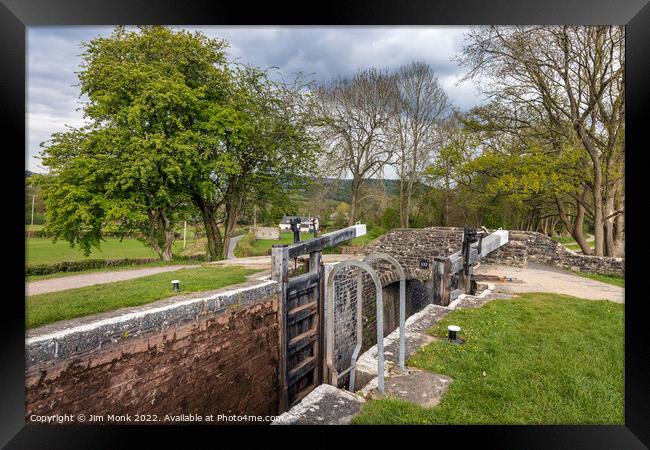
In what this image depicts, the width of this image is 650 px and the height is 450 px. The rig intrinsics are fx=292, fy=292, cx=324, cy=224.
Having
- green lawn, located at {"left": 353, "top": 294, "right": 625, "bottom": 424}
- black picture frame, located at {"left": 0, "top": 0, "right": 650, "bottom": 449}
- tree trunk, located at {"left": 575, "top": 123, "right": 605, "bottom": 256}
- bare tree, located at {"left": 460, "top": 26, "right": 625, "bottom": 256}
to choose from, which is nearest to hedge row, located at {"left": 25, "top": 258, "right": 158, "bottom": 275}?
black picture frame, located at {"left": 0, "top": 0, "right": 650, "bottom": 449}

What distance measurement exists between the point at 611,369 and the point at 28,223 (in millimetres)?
5042

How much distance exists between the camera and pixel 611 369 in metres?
2.44

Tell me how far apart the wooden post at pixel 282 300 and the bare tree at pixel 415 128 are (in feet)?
6.71

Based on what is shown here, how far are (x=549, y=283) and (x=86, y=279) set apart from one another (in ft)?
23.8

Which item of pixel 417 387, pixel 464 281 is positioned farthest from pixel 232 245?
pixel 464 281

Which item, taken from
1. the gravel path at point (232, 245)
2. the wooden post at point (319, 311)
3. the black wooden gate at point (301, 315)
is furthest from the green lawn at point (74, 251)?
the wooden post at point (319, 311)

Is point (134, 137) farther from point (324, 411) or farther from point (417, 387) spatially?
point (417, 387)

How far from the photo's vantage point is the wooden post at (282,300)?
3641 millimetres

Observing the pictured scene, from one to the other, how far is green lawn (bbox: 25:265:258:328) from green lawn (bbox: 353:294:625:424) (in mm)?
2245

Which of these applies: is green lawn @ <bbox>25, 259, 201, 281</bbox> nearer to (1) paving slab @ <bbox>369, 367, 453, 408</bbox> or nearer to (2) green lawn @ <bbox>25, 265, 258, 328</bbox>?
(2) green lawn @ <bbox>25, 265, 258, 328</bbox>

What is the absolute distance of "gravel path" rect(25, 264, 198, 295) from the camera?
258 cm

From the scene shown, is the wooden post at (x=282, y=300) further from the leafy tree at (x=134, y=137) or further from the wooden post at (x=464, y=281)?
→ the wooden post at (x=464, y=281)

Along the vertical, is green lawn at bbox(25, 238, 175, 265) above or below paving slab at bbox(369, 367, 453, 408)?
above
